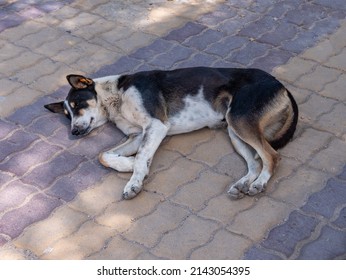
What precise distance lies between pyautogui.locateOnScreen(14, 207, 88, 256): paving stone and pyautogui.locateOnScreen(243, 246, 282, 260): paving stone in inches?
46.0

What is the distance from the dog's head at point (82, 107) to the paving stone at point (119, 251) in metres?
1.32

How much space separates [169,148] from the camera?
4.88 metres

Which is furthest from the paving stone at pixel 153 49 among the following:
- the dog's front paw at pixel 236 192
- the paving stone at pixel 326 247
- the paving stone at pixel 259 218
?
the paving stone at pixel 326 247

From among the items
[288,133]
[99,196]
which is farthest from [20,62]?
[288,133]

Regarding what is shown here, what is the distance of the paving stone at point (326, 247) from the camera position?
12.4 feet

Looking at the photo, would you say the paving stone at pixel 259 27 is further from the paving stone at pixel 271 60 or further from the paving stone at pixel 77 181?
the paving stone at pixel 77 181

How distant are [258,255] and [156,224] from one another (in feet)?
2.42

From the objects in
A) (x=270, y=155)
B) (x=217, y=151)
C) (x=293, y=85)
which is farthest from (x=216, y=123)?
(x=293, y=85)

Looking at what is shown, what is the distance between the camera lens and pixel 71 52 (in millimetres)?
6250

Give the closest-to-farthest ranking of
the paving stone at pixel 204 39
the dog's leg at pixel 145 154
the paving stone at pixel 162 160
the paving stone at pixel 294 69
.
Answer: the dog's leg at pixel 145 154 < the paving stone at pixel 162 160 < the paving stone at pixel 294 69 < the paving stone at pixel 204 39

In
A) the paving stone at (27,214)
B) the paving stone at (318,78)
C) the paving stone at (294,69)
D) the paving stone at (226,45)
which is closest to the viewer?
the paving stone at (27,214)

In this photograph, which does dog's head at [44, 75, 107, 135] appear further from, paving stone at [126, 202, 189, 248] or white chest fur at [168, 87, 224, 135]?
paving stone at [126, 202, 189, 248]

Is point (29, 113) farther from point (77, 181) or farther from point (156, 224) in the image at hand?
point (156, 224)
